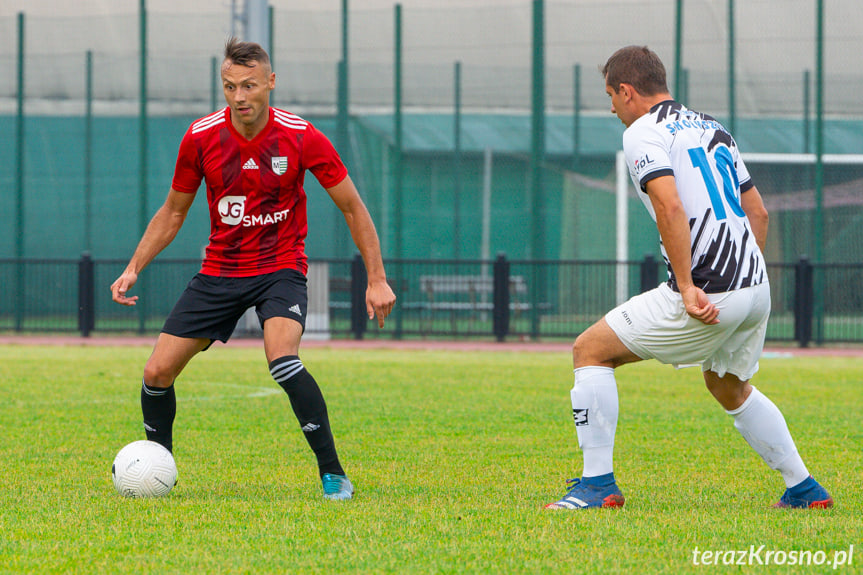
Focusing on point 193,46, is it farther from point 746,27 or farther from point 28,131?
point 746,27

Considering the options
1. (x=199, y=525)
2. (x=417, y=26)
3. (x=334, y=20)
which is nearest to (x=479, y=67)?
(x=417, y=26)

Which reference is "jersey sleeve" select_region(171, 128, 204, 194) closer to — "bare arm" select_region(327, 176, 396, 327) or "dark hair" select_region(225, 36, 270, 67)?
"dark hair" select_region(225, 36, 270, 67)

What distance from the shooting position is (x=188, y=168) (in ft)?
18.6

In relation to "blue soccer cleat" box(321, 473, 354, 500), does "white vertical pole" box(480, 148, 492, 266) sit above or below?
above

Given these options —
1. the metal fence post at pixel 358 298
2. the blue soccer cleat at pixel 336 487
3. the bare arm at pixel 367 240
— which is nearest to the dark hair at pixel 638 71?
the bare arm at pixel 367 240

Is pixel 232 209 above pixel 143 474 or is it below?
above

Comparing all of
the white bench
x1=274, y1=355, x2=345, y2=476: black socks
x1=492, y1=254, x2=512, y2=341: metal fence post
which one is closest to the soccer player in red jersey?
x1=274, y1=355, x2=345, y2=476: black socks

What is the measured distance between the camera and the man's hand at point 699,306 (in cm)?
466

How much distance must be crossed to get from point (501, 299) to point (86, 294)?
23.7 feet

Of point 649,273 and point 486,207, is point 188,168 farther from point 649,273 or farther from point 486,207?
point 486,207

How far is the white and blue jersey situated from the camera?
479 cm

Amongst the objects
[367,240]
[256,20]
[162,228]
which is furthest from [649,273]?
[162,228]

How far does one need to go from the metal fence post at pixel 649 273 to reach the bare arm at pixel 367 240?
13516 mm

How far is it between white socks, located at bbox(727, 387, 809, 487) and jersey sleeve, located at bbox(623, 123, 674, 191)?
1138 mm
